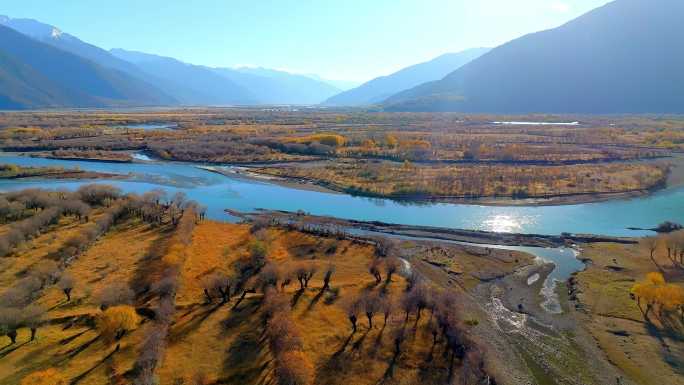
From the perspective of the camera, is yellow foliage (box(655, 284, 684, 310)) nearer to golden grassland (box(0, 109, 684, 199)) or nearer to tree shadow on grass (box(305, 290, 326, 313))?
tree shadow on grass (box(305, 290, 326, 313))

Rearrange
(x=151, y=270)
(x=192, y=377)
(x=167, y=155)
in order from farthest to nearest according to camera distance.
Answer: (x=167, y=155), (x=151, y=270), (x=192, y=377)

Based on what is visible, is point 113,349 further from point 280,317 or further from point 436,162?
point 436,162

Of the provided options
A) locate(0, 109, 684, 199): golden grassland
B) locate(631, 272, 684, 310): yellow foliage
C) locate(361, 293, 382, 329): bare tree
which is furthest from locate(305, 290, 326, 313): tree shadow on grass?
locate(0, 109, 684, 199): golden grassland

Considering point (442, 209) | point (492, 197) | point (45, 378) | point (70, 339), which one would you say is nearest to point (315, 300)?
point (70, 339)

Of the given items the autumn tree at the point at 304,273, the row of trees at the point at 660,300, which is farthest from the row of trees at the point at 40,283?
the row of trees at the point at 660,300

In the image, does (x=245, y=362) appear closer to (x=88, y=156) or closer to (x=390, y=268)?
(x=390, y=268)

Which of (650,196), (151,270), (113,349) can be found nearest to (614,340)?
(113,349)

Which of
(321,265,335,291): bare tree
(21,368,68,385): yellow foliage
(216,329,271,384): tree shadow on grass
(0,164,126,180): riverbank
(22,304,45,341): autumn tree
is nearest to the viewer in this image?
(21,368,68,385): yellow foliage
